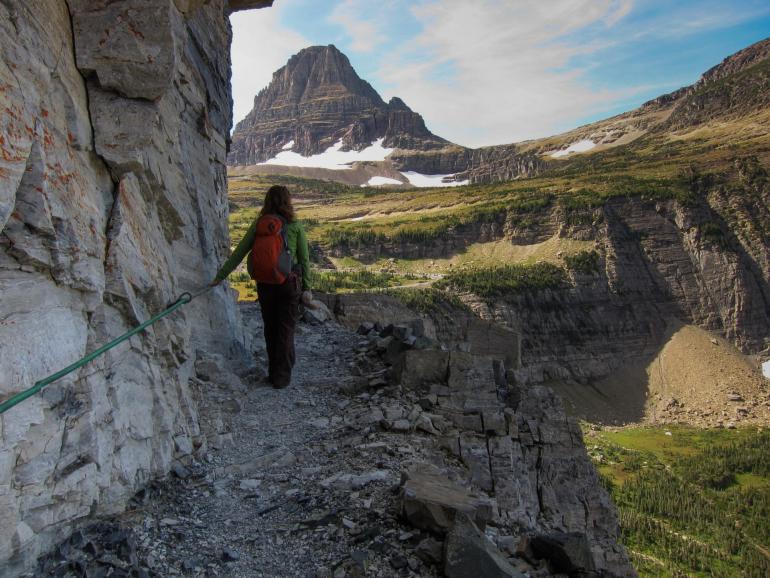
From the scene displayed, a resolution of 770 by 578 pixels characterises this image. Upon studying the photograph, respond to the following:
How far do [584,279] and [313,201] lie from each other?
89185 mm

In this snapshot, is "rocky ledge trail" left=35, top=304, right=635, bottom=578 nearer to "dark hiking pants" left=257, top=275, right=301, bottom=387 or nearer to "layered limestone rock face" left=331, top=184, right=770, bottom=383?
"dark hiking pants" left=257, top=275, right=301, bottom=387

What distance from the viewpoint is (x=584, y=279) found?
63625mm

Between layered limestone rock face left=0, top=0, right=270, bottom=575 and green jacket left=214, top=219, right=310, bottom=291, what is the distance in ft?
2.81

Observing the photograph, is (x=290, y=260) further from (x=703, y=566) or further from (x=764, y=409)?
(x=764, y=409)

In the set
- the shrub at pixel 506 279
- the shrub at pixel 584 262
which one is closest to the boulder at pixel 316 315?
the shrub at pixel 506 279

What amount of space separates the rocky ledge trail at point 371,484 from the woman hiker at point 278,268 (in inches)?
27.6

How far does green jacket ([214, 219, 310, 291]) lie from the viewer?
28.4ft

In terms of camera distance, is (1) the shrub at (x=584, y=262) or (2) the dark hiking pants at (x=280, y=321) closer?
(2) the dark hiking pants at (x=280, y=321)

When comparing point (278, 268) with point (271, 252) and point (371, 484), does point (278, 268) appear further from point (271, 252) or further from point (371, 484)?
point (371, 484)

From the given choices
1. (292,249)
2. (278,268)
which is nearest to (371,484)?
(278,268)

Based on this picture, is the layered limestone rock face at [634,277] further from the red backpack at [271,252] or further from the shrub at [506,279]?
the red backpack at [271,252]

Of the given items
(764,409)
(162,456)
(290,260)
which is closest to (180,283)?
(290,260)

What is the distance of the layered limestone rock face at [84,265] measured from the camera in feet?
13.3

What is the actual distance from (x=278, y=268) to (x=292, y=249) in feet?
1.52
